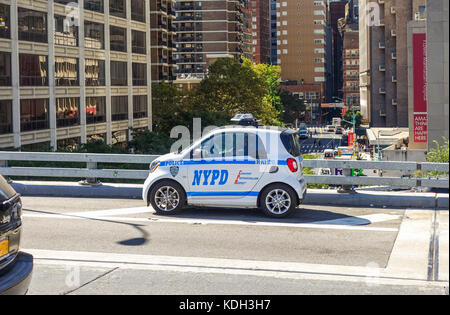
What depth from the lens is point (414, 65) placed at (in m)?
62.0

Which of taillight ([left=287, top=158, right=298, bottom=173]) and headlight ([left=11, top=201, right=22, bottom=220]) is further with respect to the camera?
taillight ([left=287, top=158, right=298, bottom=173])

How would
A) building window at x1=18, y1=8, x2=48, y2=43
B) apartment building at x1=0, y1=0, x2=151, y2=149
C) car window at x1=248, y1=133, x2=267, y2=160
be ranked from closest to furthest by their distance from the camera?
car window at x1=248, y1=133, x2=267, y2=160
apartment building at x1=0, y1=0, x2=151, y2=149
building window at x1=18, y1=8, x2=48, y2=43

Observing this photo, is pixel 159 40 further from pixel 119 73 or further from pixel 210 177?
pixel 210 177

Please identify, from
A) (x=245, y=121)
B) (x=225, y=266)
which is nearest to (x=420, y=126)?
(x=245, y=121)

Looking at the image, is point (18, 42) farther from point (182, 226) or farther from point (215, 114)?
point (182, 226)

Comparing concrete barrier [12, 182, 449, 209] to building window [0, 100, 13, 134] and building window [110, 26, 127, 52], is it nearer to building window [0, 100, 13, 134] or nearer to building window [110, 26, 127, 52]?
building window [0, 100, 13, 134]

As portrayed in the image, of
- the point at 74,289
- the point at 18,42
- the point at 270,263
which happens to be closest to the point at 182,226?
the point at 270,263

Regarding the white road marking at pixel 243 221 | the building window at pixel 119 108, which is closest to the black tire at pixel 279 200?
the white road marking at pixel 243 221

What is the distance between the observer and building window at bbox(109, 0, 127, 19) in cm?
6356

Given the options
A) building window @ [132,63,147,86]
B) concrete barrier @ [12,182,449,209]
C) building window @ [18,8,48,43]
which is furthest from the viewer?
building window @ [132,63,147,86]

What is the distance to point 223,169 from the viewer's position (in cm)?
→ 1221

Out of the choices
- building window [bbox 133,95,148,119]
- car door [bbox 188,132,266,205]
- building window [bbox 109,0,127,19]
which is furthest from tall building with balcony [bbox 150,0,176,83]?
car door [bbox 188,132,266,205]

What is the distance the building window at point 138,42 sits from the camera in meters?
68.3

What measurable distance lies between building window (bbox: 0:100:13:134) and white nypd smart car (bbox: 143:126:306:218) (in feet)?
121
